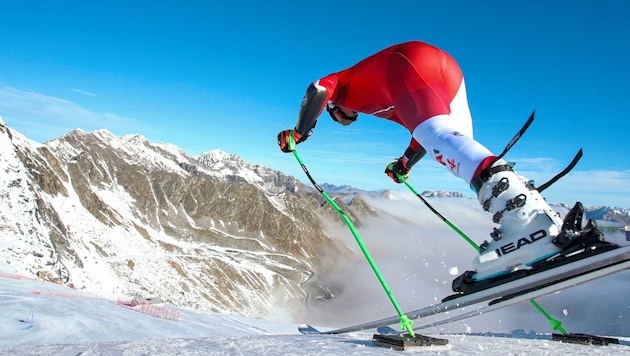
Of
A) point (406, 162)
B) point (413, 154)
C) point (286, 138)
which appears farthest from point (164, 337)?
point (413, 154)

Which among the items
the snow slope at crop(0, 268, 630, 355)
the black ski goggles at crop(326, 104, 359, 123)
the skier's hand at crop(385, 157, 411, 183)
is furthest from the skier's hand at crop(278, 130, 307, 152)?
the snow slope at crop(0, 268, 630, 355)

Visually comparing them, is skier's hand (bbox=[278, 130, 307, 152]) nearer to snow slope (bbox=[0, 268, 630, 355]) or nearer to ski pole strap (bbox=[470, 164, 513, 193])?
snow slope (bbox=[0, 268, 630, 355])

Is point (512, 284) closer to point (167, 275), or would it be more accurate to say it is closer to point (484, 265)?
point (484, 265)

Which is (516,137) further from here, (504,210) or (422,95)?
(422,95)

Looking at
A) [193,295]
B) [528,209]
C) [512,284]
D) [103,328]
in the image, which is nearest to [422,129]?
[528,209]

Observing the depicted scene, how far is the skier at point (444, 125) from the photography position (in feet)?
11.6

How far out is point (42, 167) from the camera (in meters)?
181

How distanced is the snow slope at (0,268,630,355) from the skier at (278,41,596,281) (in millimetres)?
1322

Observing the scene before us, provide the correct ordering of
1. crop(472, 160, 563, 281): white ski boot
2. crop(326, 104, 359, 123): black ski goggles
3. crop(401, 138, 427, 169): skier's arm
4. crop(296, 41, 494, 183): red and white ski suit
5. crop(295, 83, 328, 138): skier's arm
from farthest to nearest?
1. crop(401, 138, 427, 169): skier's arm
2. crop(326, 104, 359, 123): black ski goggles
3. crop(295, 83, 328, 138): skier's arm
4. crop(296, 41, 494, 183): red and white ski suit
5. crop(472, 160, 563, 281): white ski boot

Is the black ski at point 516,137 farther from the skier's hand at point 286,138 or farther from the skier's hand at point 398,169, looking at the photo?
the skier's hand at point 398,169

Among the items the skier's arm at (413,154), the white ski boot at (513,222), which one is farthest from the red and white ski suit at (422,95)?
the skier's arm at (413,154)

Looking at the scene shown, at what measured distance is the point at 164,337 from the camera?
8516mm

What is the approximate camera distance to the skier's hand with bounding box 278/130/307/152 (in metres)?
6.48

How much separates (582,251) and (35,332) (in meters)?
8.88
